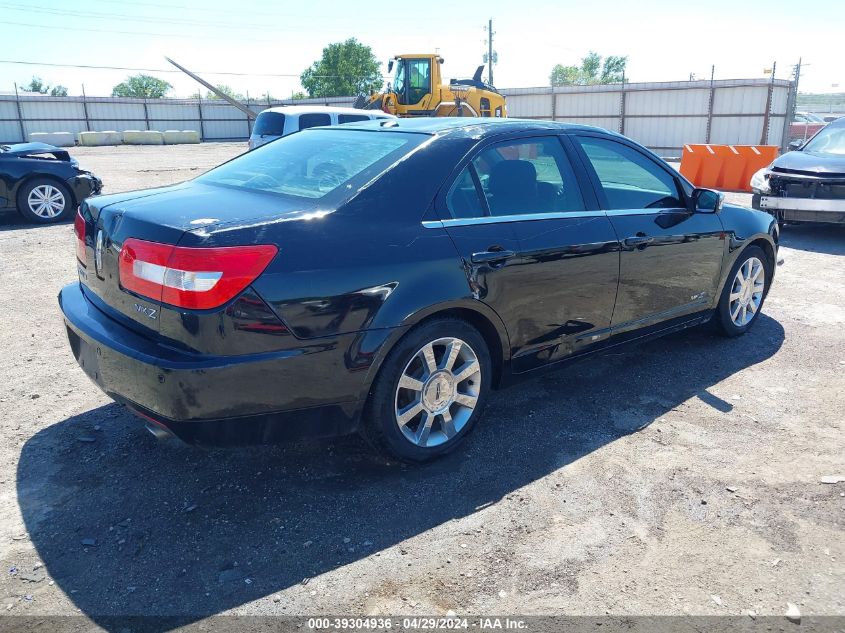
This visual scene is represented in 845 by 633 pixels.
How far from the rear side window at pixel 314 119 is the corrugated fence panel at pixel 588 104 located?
18.4m

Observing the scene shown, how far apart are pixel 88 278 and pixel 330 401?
1.41 meters

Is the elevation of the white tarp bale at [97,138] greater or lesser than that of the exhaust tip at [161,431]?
greater

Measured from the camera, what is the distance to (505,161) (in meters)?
3.71

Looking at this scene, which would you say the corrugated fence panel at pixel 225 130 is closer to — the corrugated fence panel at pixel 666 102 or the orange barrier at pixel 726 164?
the corrugated fence panel at pixel 666 102

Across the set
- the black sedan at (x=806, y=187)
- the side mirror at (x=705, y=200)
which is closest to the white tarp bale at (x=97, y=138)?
the black sedan at (x=806, y=187)

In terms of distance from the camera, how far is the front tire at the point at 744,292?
5.16 meters

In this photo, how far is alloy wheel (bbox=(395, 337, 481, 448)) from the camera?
3.29m

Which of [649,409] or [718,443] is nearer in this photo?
[718,443]

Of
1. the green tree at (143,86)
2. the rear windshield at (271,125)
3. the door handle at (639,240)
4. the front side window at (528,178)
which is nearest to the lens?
the front side window at (528,178)

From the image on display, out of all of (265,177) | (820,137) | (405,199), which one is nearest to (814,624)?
(405,199)

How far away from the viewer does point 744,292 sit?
209 inches

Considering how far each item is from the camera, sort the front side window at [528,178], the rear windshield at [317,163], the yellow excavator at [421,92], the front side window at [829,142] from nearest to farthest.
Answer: the rear windshield at [317,163], the front side window at [528,178], the front side window at [829,142], the yellow excavator at [421,92]

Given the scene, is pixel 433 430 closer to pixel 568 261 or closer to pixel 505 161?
pixel 568 261

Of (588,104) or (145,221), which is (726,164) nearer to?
(145,221)
